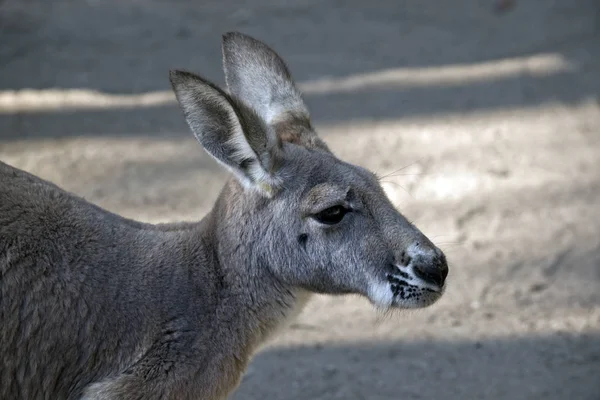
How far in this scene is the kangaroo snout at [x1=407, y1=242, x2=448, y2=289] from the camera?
409 centimetres

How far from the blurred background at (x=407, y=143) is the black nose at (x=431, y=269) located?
1466 millimetres

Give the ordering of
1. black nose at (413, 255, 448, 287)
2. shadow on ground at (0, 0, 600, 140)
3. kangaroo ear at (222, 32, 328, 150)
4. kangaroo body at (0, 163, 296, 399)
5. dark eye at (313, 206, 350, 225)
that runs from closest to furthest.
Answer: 1. kangaroo body at (0, 163, 296, 399)
2. black nose at (413, 255, 448, 287)
3. dark eye at (313, 206, 350, 225)
4. kangaroo ear at (222, 32, 328, 150)
5. shadow on ground at (0, 0, 600, 140)

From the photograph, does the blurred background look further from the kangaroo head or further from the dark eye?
the dark eye

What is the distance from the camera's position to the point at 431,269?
4090 mm

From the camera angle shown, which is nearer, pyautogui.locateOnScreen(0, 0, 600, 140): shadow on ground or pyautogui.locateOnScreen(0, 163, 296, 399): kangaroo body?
pyautogui.locateOnScreen(0, 163, 296, 399): kangaroo body

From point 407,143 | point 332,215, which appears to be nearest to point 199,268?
point 332,215

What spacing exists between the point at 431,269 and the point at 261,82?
1.37 meters

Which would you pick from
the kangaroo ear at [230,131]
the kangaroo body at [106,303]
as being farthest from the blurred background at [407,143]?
the kangaroo ear at [230,131]

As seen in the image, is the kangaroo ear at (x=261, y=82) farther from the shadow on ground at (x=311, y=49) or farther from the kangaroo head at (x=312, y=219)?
the shadow on ground at (x=311, y=49)

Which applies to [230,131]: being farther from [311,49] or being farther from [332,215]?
[311,49]

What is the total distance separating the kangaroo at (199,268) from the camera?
3.91m

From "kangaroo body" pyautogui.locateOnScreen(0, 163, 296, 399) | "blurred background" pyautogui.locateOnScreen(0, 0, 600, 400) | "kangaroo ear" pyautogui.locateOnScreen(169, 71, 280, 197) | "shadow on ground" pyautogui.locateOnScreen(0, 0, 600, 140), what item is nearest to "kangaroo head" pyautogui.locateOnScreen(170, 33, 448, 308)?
"kangaroo ear" pyautogui.locateOnScreen(169, 71, 280, 197)

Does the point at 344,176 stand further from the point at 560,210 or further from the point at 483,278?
the point at 560,210

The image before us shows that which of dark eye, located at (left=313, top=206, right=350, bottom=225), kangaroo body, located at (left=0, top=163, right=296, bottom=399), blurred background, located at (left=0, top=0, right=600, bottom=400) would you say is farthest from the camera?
blurred background, located at (left=0, top=0, right=600, bottom=400)
